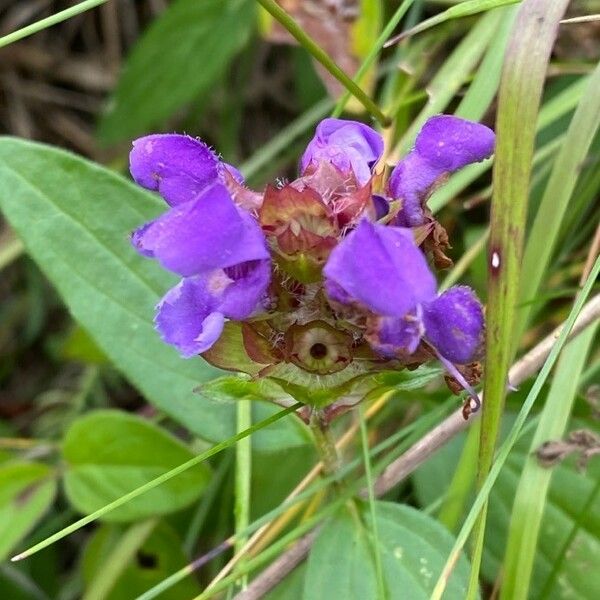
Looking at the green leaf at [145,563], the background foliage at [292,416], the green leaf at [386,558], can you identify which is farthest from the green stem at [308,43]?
the green leaf at [145,563]

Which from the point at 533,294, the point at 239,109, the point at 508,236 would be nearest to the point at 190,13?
the point at 239,109

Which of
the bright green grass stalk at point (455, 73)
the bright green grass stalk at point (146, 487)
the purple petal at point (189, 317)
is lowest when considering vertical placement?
the bright green grass stalk at point (146, 487)

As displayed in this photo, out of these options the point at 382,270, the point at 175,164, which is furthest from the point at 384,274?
the point at 175,164

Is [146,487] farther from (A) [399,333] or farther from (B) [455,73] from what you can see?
(B) [455,73]

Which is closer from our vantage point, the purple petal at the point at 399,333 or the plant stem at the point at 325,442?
the purple petal at the point at 399,333

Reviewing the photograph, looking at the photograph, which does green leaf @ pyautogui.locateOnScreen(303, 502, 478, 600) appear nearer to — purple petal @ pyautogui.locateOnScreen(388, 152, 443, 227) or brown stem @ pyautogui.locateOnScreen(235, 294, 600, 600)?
brown stem @ pyautogui.locateOnScreen(235, 294, 600, 600)

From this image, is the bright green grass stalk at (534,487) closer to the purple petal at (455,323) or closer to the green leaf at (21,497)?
the purple petal at (455,323)
